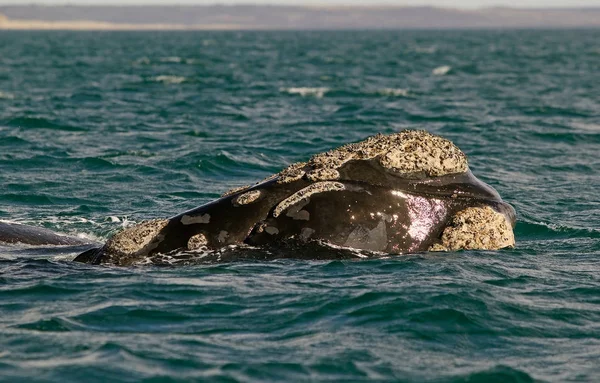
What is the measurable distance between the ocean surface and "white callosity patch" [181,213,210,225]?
1.66ft

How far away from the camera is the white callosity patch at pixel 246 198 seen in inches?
428

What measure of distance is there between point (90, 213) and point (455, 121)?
51.9 feet

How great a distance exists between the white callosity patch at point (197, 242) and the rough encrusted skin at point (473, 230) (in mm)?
2390

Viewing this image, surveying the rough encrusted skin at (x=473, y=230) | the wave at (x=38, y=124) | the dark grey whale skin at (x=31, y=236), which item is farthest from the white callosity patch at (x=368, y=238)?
the wave at (x=38, y=124)

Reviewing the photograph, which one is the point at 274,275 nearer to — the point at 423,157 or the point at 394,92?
the point at 423,157

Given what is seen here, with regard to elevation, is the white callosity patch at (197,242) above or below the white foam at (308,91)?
above

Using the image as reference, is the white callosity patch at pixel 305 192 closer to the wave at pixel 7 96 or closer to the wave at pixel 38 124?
the wave at pixel 38 124

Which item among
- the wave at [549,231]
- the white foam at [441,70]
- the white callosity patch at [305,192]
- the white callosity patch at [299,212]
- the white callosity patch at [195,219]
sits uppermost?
the white callosity patch at [305,192]

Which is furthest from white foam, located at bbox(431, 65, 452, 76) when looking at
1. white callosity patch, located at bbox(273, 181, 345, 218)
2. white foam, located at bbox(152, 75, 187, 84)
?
white callosity patch, located at bbox(273, 181, 345, 218)

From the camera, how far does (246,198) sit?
10891 mm

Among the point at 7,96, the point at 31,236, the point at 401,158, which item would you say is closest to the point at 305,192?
the point at 401,158

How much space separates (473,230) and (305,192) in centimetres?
183

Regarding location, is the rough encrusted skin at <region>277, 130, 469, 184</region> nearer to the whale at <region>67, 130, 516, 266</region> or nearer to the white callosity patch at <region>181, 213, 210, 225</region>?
the whale at <region>67, 130, 516, 266</region>

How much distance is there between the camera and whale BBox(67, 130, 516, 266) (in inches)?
423
